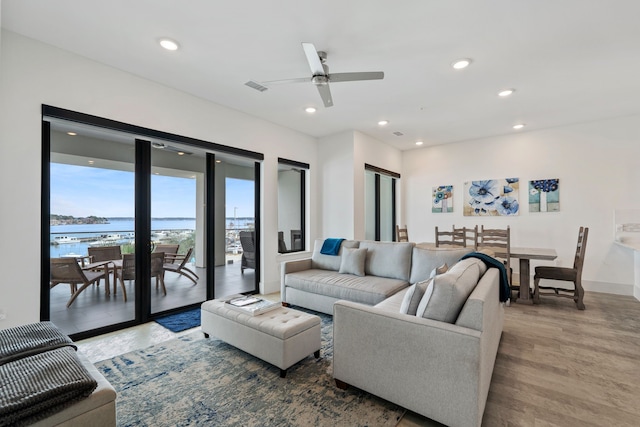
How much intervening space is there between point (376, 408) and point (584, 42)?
3603mm

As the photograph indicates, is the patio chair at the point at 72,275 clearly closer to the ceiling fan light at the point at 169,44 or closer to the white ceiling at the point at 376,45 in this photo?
the white ceiling at the point at 376,45

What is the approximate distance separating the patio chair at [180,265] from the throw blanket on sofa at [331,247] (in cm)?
194

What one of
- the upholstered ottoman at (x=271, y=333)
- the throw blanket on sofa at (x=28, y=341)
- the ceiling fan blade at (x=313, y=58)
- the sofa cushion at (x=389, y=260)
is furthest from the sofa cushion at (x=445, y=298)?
the throw blanket on sofa at (x=28, y=341)

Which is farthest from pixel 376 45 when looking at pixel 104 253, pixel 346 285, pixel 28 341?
pixel 104 253

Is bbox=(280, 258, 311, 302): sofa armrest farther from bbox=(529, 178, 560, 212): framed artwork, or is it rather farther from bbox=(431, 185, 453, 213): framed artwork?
bbox=(529, 178, 560, 212): framed artwork

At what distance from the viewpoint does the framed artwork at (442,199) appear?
625cm

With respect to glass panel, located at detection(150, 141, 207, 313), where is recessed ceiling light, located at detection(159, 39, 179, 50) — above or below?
above

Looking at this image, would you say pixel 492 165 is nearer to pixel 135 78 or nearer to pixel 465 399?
pixel 465 399

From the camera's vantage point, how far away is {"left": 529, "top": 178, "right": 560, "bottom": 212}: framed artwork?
5.15 metres

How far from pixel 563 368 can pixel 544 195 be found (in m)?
3.91

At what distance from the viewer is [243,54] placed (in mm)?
2855

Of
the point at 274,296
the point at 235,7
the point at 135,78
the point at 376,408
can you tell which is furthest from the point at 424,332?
the point at 135,78

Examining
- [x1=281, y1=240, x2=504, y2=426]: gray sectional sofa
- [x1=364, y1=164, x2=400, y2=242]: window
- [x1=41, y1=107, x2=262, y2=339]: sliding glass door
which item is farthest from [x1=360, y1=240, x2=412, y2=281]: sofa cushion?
[x1=364, y1=164, x2=400, y2=242]: window

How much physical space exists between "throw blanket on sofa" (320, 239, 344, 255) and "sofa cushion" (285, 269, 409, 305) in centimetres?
32
